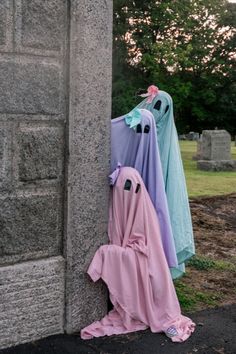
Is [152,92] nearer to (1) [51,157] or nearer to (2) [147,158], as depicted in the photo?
(2) [147,158]

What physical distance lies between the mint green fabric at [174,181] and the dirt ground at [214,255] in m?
0.59

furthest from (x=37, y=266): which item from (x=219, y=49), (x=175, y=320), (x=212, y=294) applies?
(x=219, y=49)

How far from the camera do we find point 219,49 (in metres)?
42.6

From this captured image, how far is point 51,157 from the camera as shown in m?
3.36

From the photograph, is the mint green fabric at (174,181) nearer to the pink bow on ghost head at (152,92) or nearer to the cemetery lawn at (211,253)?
the pink bow on ghost head at (152,92)

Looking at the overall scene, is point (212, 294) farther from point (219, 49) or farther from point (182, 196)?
point (219, 49)

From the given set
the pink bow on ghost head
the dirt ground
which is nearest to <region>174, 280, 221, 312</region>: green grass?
the dirt ground

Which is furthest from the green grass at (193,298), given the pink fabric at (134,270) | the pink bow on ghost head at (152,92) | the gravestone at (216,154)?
the gravestone at (216,154)

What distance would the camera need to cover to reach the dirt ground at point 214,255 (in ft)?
15.4

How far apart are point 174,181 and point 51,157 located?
1.17 m

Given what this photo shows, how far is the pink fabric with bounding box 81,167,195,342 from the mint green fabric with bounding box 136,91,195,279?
42 centimetres

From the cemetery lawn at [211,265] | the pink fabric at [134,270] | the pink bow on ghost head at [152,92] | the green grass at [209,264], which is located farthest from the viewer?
the green grass at [209,264]

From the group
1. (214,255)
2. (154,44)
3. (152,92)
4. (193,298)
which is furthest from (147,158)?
(154,44)

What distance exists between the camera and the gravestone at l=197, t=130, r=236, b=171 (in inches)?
608
